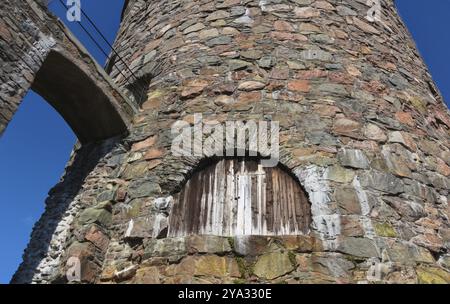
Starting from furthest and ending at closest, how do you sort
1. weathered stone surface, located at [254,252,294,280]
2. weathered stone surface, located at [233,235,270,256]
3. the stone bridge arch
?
the stone bridge arch → weathered stone surface, located at [233,235,270,256] → weathered stone surface, located at [254,252,294,280]

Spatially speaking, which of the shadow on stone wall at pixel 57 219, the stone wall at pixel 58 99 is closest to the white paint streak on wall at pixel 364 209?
the stone wall at pixel 58 99

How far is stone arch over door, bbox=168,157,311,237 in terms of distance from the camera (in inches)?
132

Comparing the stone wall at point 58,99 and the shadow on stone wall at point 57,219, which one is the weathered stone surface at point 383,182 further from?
the shadow on stone wall at point 57,219

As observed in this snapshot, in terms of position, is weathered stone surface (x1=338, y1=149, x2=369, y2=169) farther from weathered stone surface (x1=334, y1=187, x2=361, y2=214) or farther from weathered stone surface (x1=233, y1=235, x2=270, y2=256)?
weathered stone surface (x1=233, y1=235, x2=270, y2=256)

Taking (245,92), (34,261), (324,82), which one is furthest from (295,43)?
(34,261)

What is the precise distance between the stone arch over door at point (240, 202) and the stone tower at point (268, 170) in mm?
10

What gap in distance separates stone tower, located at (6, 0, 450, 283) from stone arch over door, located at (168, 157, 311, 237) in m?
0.01

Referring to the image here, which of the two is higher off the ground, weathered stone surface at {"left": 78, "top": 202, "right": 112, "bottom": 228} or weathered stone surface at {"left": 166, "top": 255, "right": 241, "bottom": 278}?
weathered stone surface at {"left": 78, "top": 202, "right": 112, "bottom": 228}

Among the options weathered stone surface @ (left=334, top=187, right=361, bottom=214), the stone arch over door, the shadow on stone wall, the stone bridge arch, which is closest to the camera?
weathered stone surface @ (left=334, top=187, right=361, bottom=214)

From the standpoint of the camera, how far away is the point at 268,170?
11.8 feet

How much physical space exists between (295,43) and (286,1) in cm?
78

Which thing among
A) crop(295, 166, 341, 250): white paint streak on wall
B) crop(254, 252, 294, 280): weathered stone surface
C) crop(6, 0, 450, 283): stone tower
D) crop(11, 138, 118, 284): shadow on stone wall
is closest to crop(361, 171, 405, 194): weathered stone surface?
crop(6, 0, 450, 283): stone tower

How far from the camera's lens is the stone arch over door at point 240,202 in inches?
132

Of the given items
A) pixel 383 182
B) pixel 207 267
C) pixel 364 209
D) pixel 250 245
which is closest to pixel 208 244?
pixel 207 267
